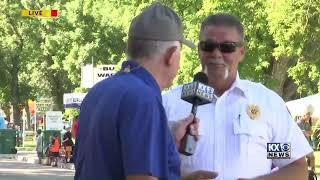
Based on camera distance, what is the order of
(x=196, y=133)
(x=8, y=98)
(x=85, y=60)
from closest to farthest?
(x=196, y=133) → (x=85, y=60) → (x=8, y=98)

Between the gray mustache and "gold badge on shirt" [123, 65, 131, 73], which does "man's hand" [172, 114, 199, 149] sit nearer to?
"gold badge on shirt" [123, 65, 131, 73]

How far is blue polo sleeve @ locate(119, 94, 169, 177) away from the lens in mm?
2656

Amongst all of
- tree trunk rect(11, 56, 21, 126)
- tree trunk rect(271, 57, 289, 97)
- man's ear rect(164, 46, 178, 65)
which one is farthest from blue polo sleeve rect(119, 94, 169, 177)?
tree trunk rect(11, 56, 21, 126)

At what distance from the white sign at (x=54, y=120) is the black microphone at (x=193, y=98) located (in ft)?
93.5

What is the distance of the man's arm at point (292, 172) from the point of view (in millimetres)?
3539

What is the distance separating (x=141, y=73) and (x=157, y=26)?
0.20m

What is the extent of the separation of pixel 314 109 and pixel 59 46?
2333 centimetres

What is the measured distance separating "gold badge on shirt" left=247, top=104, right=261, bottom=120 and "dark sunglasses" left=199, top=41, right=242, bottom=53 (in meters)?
0.30

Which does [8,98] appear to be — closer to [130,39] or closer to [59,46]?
[59,46]

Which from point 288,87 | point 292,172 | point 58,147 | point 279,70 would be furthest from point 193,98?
point 288,87

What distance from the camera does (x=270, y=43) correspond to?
23859mm

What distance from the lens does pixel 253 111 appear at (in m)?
3.70

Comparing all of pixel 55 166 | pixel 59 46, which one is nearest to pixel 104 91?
pixel 55 166

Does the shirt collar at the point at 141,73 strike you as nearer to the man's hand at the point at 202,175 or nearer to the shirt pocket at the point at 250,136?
the man's hand at the point at 202,175
